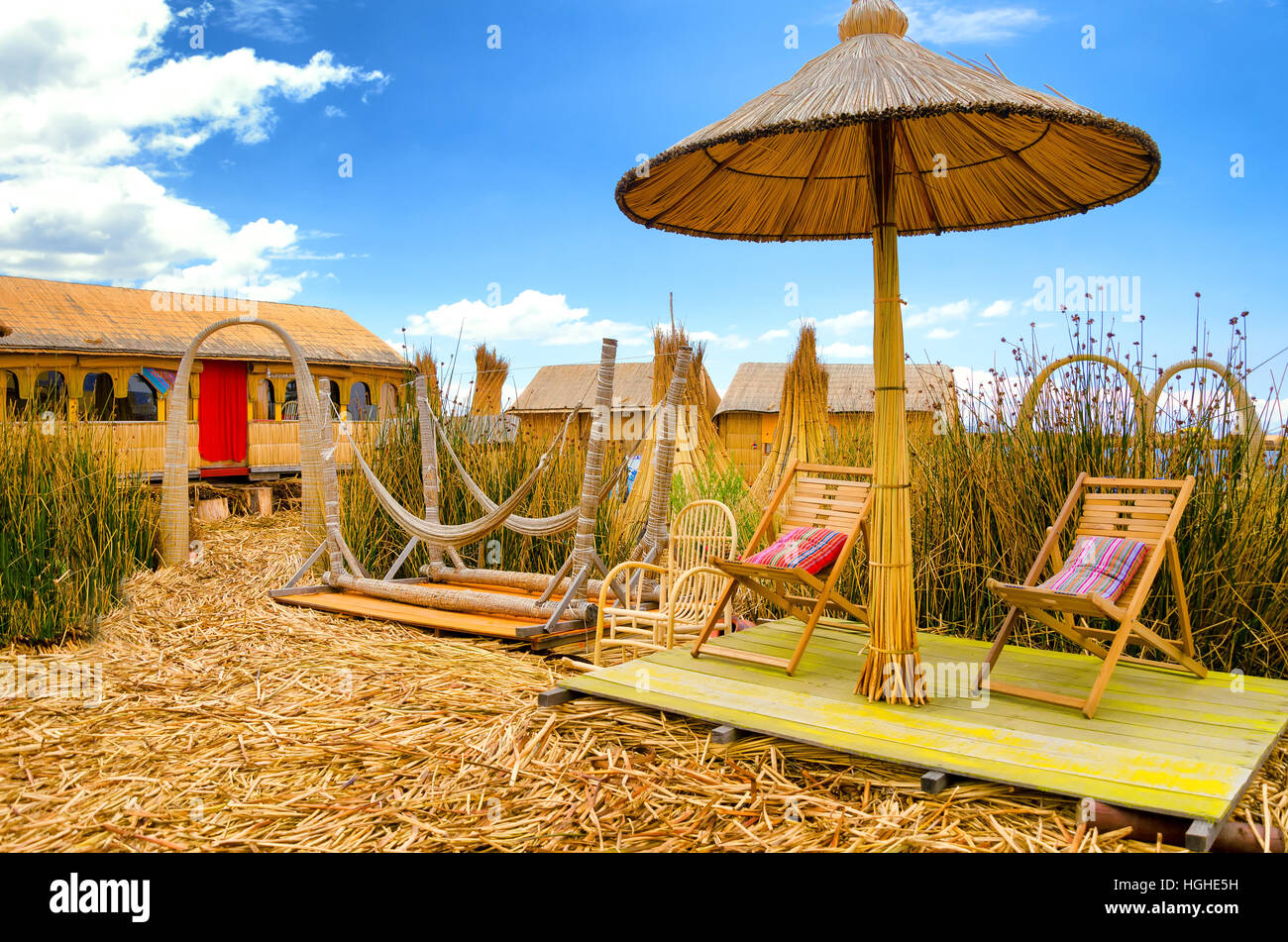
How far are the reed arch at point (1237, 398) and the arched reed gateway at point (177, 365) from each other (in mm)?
11325

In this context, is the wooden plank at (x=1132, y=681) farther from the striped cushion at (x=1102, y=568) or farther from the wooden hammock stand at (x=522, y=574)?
the wooden hammock stand at (x=522, y=574)

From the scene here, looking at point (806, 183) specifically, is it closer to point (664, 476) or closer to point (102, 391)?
point (664, 476)

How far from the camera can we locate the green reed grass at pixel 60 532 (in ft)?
18.3

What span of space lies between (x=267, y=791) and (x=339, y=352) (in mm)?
15822

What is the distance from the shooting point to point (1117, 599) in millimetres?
3744

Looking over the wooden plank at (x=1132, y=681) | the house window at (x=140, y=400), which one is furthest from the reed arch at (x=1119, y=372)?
the house window at (x=140, y=400)

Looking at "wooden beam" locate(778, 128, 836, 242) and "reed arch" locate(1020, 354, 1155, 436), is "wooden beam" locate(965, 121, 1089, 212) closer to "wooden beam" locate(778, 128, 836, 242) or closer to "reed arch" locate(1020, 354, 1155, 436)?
"wooden beam" locate(778, 128, 836, 242)

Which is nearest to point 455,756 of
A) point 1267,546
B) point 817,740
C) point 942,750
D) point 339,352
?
point 817,740

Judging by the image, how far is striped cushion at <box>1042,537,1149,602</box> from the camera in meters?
3.66

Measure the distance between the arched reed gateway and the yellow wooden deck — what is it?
11.0 metres

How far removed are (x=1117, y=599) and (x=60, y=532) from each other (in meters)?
6.72

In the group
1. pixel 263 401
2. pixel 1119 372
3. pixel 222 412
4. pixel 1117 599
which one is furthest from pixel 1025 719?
pixel 263 401
